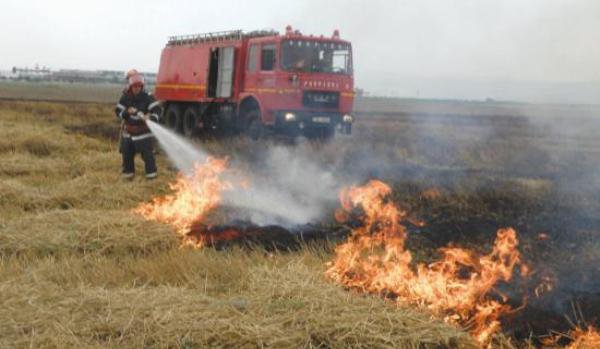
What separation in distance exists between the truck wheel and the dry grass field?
5.84m

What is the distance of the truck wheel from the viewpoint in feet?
59.0

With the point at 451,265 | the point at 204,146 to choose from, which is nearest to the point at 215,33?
the point at 204,146

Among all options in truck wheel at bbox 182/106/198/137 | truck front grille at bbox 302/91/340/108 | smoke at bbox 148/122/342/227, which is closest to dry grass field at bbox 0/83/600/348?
smoke at bbox 148/122/342/227

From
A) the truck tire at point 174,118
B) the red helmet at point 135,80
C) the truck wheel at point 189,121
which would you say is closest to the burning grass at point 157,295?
the red helmet at point 135,80

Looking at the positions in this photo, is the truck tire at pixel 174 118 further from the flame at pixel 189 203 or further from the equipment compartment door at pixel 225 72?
the flame at pixel 189 203

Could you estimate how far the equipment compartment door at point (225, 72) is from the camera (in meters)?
16.2

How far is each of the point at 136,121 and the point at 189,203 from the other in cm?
278

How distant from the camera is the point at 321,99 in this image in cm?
1489

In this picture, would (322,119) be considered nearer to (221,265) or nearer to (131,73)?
(131,73)

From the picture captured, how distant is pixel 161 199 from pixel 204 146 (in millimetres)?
6660

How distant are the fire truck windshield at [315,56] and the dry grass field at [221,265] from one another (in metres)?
3.22

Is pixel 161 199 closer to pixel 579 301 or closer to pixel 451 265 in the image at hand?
pixel 451 265

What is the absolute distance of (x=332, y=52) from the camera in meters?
14.9

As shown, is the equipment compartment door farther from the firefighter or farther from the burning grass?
the burning grass
